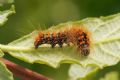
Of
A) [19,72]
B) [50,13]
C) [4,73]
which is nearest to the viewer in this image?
[4,73]

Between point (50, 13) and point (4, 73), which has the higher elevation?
point (50, 13)

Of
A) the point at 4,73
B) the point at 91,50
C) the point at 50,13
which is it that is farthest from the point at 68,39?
the point at 50,13

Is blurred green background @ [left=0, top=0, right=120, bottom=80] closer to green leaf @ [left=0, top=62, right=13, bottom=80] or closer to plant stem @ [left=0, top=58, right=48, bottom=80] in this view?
plant stem @ [left=0, top=58, right=48, bottom=80]

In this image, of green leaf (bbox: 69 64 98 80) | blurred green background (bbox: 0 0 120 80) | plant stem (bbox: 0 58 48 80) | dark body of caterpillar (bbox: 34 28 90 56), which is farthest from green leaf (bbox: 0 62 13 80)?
blurred green background (bbox: 0 0 120 80)

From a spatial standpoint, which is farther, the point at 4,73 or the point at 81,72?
the point at 81,72

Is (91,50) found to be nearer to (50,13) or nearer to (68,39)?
(68,39)

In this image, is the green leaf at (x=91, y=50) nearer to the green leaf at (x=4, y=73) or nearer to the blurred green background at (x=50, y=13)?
the green leaf at (x=4, y=73)

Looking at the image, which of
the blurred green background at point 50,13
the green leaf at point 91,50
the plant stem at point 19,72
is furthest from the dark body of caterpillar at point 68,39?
the blurred green background at point 50,13

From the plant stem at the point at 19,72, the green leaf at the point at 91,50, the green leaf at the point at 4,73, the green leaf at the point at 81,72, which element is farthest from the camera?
the green leaf at the point at 81,72
